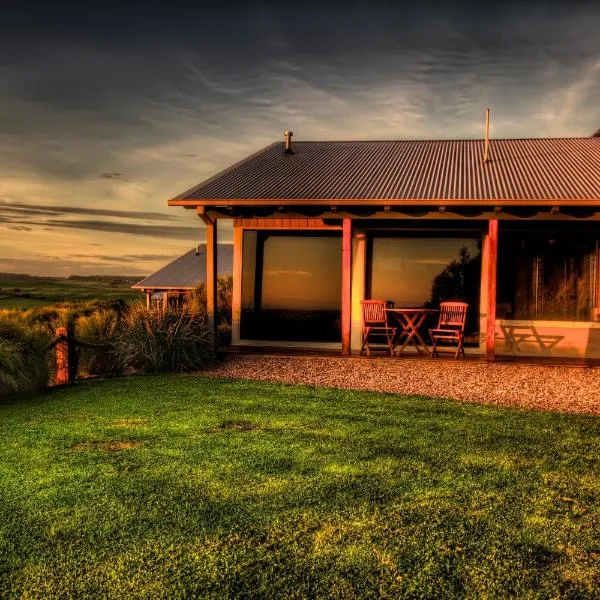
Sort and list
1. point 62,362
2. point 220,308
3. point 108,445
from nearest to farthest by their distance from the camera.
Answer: point 108,445, point 62,362, point 220,308

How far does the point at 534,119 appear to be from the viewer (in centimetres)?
1942

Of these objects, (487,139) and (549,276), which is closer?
(549,276)

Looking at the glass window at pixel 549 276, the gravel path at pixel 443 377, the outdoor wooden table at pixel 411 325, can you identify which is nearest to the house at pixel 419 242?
the glass window at pixel 549 276

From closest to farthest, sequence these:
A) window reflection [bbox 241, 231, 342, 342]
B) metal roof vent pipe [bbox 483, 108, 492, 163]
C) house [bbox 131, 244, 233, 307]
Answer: window reflection [bbox 241, 231, 342, 342] < metal roof vent pipe [bbox 483, 108, 492, 163] < house [bbox 131, 244, 233, 307]

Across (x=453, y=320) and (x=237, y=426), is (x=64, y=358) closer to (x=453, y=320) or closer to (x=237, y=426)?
(x=237, y=426)

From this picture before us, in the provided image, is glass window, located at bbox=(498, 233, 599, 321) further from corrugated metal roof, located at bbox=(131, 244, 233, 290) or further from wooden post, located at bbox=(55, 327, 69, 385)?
corrugated metal roof, located at bbox=(131, 244, 233, 290)

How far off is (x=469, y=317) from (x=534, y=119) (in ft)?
28.5

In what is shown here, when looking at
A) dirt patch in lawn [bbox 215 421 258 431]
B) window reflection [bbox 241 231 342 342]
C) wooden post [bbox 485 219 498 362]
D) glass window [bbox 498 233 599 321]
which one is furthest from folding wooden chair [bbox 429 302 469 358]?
dirt patch in lawn [bbox 215 421 258 431]

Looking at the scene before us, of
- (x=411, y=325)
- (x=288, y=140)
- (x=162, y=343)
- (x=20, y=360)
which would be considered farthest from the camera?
(x=288, y=140)

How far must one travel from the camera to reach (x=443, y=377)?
1047cm

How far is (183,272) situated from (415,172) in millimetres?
21369

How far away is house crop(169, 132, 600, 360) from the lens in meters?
11.8

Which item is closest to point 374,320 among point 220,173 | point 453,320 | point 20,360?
point 453,320

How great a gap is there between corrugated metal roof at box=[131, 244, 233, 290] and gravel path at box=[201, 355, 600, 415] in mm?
20209
